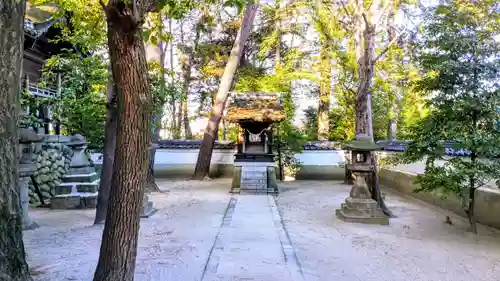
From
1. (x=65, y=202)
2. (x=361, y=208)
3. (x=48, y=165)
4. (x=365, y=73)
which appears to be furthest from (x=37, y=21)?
(x=361, y=208)

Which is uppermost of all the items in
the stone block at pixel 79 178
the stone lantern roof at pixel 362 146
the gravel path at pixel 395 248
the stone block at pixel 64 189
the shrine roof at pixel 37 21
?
the shrine roof at pixel 37 21

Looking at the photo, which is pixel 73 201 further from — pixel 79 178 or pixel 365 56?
pixel 365 56

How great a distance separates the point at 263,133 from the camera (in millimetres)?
12164

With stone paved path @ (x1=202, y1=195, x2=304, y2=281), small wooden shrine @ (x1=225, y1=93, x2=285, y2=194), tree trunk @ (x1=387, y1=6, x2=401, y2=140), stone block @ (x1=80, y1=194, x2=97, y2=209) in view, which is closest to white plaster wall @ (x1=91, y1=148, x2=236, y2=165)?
small wooden shrine @ (x1=225, y1=93, x2=285, y2=194)

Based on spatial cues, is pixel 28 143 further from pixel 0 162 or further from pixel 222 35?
pixel 222 35

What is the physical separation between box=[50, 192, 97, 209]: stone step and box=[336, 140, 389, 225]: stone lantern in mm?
5367

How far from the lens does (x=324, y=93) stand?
15.7 metres

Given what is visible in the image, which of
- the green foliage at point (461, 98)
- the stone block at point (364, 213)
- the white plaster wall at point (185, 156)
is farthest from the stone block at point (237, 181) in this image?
the green foliage at point (461, 98)

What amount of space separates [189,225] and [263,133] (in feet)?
18.9

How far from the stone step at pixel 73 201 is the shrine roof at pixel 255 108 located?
426cm

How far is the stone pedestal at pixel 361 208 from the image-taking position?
284 inches

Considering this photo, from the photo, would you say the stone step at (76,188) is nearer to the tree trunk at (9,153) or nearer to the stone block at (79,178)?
the stone block at (79,178)

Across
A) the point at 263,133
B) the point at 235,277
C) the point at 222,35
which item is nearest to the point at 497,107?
the point at 235,277

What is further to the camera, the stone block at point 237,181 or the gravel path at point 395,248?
the stone block at point 237,181
